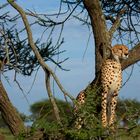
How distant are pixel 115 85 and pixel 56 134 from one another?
4.22 feet

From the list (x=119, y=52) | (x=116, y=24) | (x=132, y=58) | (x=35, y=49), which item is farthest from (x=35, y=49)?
(x=116, y=24)

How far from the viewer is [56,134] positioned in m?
4.45

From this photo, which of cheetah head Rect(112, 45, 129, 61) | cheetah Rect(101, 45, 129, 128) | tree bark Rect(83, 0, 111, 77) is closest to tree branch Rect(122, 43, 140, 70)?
tree bark Rect(83, 0, 111, 77)

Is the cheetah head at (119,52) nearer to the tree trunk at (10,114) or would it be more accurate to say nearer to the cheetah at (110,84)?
the cheetah at (110,84)

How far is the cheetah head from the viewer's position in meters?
5.36

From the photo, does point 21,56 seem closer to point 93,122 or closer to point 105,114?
point 105,114

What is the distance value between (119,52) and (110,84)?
1.04 ft

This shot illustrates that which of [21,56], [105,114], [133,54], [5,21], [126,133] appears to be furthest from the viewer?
[21,56]

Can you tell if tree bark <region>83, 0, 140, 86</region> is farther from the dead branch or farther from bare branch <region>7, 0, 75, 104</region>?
bare branch <region>7, 0, 75, 104</region>

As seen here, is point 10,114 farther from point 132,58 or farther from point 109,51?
point 132,58

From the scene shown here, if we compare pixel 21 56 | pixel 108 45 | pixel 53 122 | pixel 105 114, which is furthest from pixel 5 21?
pixel 53 122

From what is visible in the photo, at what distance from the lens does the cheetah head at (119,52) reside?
211 inches

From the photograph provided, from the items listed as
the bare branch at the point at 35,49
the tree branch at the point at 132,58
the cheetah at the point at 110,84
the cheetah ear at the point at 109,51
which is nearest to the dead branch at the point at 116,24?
the tree branch at the point at 132,58

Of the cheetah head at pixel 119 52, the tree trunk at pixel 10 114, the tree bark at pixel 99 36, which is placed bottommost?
the tree trunk at pixel 10 114
